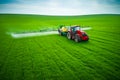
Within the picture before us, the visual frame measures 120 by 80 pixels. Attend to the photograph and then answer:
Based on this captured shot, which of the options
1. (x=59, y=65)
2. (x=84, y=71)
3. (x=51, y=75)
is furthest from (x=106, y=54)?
(x=51, y=75)

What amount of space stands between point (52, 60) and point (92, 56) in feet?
10.4

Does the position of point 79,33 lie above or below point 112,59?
above

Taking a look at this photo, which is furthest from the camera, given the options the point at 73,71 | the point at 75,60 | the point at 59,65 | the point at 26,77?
the point at 75,60

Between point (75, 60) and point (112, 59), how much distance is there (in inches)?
105

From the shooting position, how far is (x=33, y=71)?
707 centimetres

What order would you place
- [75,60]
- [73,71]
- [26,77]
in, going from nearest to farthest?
[26,77] < [73,71] < [75,60]

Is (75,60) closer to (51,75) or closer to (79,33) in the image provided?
(51,75)

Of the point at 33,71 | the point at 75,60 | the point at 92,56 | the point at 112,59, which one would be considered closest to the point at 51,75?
the point at 33,71

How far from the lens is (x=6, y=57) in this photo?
30.8ft

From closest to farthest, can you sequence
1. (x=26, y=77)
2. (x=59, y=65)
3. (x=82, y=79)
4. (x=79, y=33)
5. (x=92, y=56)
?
(x=82, y=79), (x=26, y=77), (x=59, y=65), (x=92, y=56), (x=79, y=33)

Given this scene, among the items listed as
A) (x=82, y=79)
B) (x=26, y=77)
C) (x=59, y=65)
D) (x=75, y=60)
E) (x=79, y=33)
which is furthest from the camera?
(x=79, y=33)

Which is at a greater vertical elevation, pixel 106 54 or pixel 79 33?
pixel 79 33

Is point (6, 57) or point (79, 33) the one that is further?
point (79, 33)

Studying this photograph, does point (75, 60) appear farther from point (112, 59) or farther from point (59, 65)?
point (112, 59)
